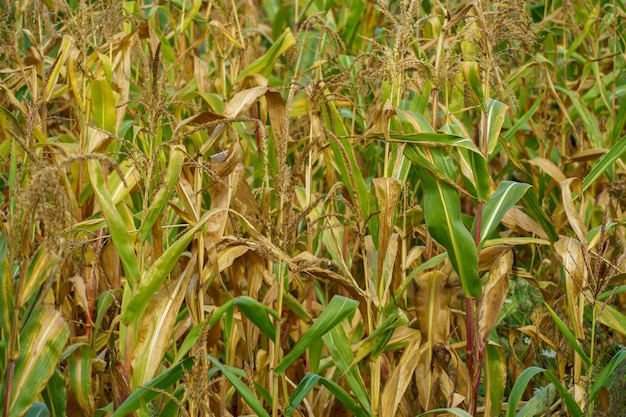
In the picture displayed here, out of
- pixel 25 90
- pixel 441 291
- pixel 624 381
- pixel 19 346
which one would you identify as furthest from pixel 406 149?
pixel 25 90

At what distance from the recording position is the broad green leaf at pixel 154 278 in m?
2.29

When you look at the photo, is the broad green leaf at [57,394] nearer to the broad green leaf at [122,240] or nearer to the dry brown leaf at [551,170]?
the broad green leaf at [122,240]

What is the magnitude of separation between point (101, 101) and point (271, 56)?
0.84 meters

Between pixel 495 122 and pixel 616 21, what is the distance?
166 cm

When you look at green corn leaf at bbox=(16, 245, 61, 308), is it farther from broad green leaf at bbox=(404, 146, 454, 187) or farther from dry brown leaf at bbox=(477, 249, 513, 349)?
dry brown leaf at bbox=(477, 249, 513, 349)

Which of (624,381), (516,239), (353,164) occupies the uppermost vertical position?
(353,164)

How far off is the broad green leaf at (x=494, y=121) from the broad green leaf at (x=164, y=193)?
95 cm

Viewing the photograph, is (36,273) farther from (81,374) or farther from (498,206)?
(498,206)

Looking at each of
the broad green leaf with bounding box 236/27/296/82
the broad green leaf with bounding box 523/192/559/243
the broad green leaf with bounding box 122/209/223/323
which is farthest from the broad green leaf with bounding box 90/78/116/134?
the broad green leaf with bounding box 523/192/559/243

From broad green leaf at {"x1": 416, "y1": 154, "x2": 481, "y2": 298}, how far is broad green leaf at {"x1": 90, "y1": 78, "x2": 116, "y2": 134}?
44.9 inches

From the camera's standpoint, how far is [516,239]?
294 cm

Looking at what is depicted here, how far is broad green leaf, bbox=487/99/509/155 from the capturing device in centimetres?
267

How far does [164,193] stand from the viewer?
2.29 m

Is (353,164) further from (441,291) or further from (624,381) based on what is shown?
(624,381)
